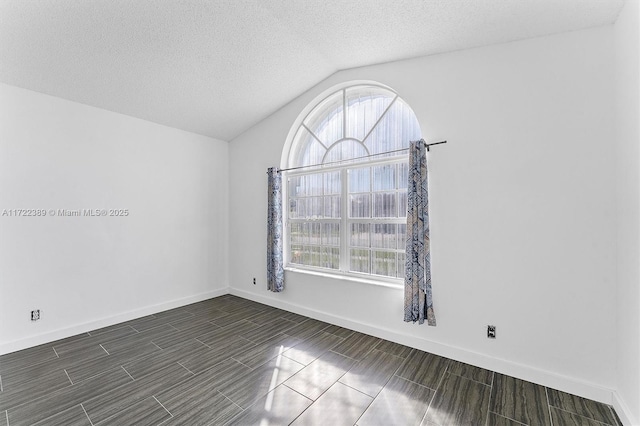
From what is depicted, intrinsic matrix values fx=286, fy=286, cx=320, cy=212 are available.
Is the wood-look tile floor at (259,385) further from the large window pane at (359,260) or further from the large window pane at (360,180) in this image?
the large window pane at (360,180)

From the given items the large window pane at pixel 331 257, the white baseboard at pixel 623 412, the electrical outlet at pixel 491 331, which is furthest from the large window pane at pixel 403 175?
the white baseboard at pixel 623 412

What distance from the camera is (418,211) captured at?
2.86m

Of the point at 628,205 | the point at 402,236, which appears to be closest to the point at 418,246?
the point at 402,236

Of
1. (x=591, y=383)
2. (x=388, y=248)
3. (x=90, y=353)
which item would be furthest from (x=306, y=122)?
(x=591, y=383)

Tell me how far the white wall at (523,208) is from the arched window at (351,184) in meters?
0.35

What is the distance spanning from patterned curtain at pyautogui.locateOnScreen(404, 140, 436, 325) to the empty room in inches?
0.9

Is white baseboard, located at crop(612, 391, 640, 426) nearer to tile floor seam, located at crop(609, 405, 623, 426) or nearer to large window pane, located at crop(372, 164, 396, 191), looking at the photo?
tile floor seam, located at crop(609, 405, 623, 426)

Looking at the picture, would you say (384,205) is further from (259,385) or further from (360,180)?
(259,385)

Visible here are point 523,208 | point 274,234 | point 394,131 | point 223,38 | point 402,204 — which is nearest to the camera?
point 523,208

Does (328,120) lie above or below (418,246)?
above

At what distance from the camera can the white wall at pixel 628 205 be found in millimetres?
1795

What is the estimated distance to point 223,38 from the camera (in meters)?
2.75

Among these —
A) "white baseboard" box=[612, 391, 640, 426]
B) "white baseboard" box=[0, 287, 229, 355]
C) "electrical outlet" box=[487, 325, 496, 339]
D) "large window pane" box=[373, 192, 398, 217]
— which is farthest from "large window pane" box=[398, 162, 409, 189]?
"white baseboard" box=[0, 287, 229, 355]

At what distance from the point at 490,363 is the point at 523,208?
1.41 metres
